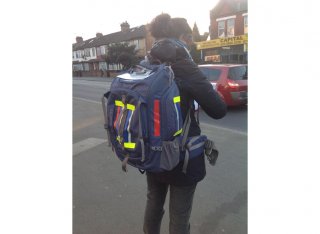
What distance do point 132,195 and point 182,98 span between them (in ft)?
5.80

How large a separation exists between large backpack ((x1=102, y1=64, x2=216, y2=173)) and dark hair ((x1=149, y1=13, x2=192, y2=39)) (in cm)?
23

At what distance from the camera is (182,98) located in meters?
1.59

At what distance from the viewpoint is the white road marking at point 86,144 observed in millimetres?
4681

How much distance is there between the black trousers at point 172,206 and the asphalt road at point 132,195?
53 cm

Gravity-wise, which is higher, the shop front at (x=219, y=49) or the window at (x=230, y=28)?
the window at (x=230, y=28)

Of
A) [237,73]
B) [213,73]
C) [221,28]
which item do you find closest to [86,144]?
[213,73]

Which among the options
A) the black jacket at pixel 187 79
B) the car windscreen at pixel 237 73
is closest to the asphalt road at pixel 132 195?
the black jacket at pixel 187 79

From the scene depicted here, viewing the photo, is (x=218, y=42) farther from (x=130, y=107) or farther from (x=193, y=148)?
(x=130, y=107)

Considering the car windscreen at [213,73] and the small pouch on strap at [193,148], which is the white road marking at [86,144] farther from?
the car windscreen at [213,73]

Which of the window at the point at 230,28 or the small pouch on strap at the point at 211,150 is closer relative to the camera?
the small pouch on strap at the point at 211,150
